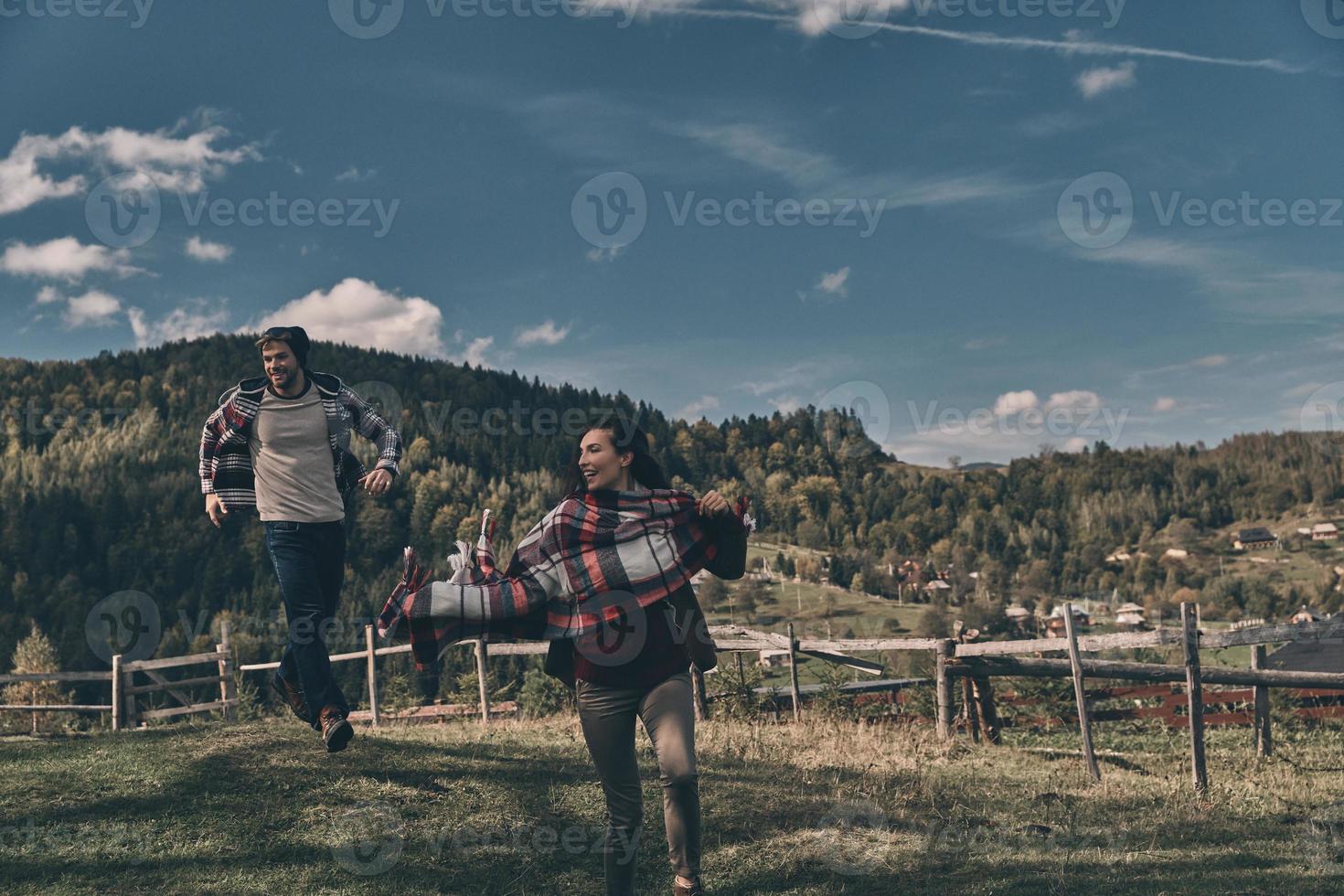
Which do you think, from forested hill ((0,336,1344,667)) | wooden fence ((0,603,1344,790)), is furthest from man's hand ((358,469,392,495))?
forested hill ((0,336,1344,667))

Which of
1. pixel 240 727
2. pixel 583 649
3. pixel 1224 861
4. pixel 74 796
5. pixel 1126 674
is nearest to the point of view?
pixel 583 649

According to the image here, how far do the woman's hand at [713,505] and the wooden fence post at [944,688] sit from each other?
9714mm

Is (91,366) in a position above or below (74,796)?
above

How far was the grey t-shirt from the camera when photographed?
5.62 metres

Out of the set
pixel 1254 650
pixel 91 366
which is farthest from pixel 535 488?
pixel 1254 650

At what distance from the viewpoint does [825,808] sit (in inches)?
307

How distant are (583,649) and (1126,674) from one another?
10.1 meters

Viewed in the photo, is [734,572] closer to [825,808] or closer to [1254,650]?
[825,808]

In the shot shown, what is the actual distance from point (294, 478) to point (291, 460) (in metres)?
0.11

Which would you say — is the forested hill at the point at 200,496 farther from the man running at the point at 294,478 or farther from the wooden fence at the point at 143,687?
the man running at the point at 294,478

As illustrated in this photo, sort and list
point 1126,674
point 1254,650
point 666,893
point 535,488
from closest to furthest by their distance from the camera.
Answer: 1. point 666,893
2. point 1126,674
3. point 1254,650
4. point 535,488

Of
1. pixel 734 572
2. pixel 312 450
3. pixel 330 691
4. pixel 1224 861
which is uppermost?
pixel 312 450

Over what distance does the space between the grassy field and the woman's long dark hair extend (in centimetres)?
274

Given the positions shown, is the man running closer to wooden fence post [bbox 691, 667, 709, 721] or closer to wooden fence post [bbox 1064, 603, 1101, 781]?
wooden fence post [bbox 1064, 603, 1101, 781]
